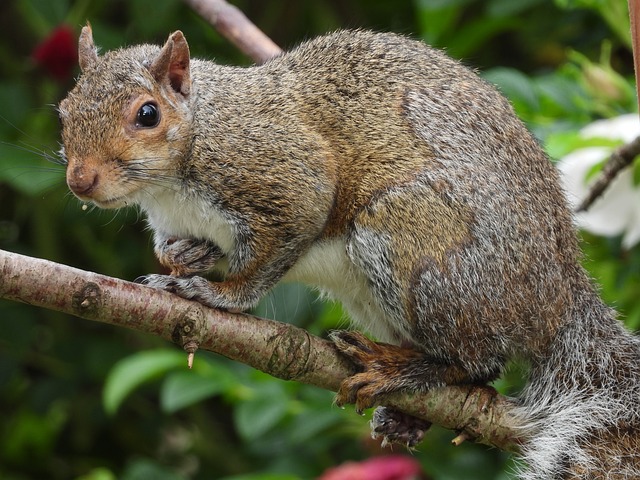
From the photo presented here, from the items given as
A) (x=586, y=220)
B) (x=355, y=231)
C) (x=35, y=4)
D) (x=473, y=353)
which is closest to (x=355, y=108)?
(x=355, y=231)

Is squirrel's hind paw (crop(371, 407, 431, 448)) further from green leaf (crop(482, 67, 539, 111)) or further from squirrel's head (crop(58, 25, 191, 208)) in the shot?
green leaf (crop(482, 67, 539, 111))

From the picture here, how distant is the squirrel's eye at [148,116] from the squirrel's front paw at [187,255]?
29cm

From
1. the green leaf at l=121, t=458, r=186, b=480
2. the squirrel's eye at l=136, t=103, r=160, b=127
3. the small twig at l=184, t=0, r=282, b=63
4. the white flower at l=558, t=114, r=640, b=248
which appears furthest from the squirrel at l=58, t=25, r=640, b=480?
the green leaf at l=121, t=458, r=186, b=480

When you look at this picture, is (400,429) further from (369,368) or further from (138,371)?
(138,371)

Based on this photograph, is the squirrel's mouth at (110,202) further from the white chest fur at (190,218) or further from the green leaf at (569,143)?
the green leaf at (569,143)

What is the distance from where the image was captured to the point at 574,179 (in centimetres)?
269

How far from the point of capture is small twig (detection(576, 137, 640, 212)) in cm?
232

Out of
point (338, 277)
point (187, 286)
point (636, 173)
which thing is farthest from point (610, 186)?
point (187, 286)

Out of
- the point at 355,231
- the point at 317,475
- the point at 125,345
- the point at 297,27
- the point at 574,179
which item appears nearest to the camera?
the point at 355,231

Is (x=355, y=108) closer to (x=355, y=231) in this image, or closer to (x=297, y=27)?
(x=355, y=231)

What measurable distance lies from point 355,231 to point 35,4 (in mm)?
1682

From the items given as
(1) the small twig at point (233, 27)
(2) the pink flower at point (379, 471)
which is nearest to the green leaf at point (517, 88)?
(1) the small twig at point (233, 27)

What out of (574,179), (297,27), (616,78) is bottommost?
(297,27)

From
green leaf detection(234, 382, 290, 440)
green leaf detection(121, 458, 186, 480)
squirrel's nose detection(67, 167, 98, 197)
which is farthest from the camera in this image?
green leaf detection(121, 458, 186, 480)
